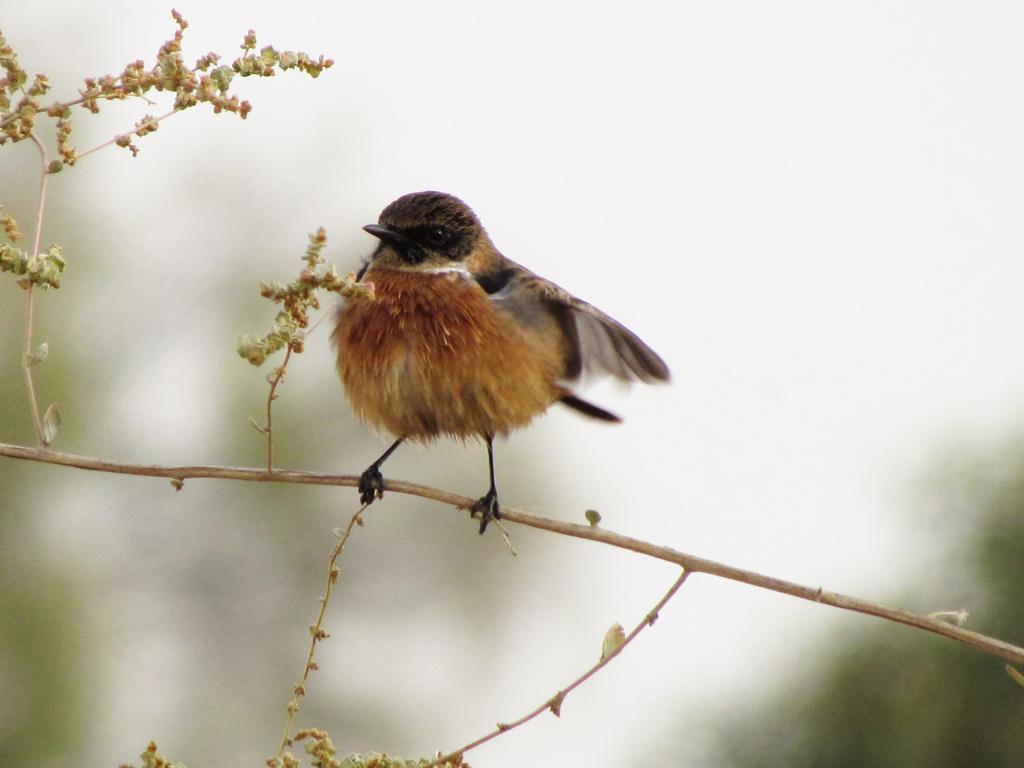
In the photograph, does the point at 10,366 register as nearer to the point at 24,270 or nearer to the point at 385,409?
the point at 385,409

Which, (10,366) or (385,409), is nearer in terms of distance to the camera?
(385,409)

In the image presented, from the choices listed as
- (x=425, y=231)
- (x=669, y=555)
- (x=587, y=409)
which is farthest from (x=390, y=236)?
(x=669, y=555)

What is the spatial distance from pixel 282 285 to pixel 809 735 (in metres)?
4.07

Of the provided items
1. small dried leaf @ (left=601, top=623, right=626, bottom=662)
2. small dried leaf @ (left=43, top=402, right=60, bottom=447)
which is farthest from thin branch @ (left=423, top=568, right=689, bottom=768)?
small dried leaf @ (left=43, top=402, right=60, bottom=447)

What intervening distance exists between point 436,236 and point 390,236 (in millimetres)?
171

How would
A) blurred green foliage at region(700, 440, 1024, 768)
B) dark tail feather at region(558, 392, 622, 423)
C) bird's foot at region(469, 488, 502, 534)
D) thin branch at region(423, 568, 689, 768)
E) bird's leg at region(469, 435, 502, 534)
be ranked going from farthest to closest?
blurred green foliage at region(700, 440, 1024, 768)
dark tail feather at region(558, 392, 622, 423)
bird's foot at region(469, 488, 502, 534)
bird's leg at region(469, 435, 502, 534)
thin branch at region(423, 568, 689, 768)

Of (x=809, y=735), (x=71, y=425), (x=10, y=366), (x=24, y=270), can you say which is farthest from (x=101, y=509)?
(x=24, y=270)

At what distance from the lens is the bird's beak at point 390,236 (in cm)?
442

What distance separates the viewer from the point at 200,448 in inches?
481

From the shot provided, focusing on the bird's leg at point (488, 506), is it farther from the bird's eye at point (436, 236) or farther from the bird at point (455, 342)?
the bird's eye at point (436, 236)

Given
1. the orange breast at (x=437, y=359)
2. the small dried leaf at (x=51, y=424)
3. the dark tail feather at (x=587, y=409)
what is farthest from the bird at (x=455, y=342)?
the small dried leaf at (x=51, y=424)

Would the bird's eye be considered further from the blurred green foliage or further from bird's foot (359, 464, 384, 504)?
the blurred green foliage

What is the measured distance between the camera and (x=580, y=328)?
4.38 metres

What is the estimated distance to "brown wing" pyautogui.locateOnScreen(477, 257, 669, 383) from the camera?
13.5ft
